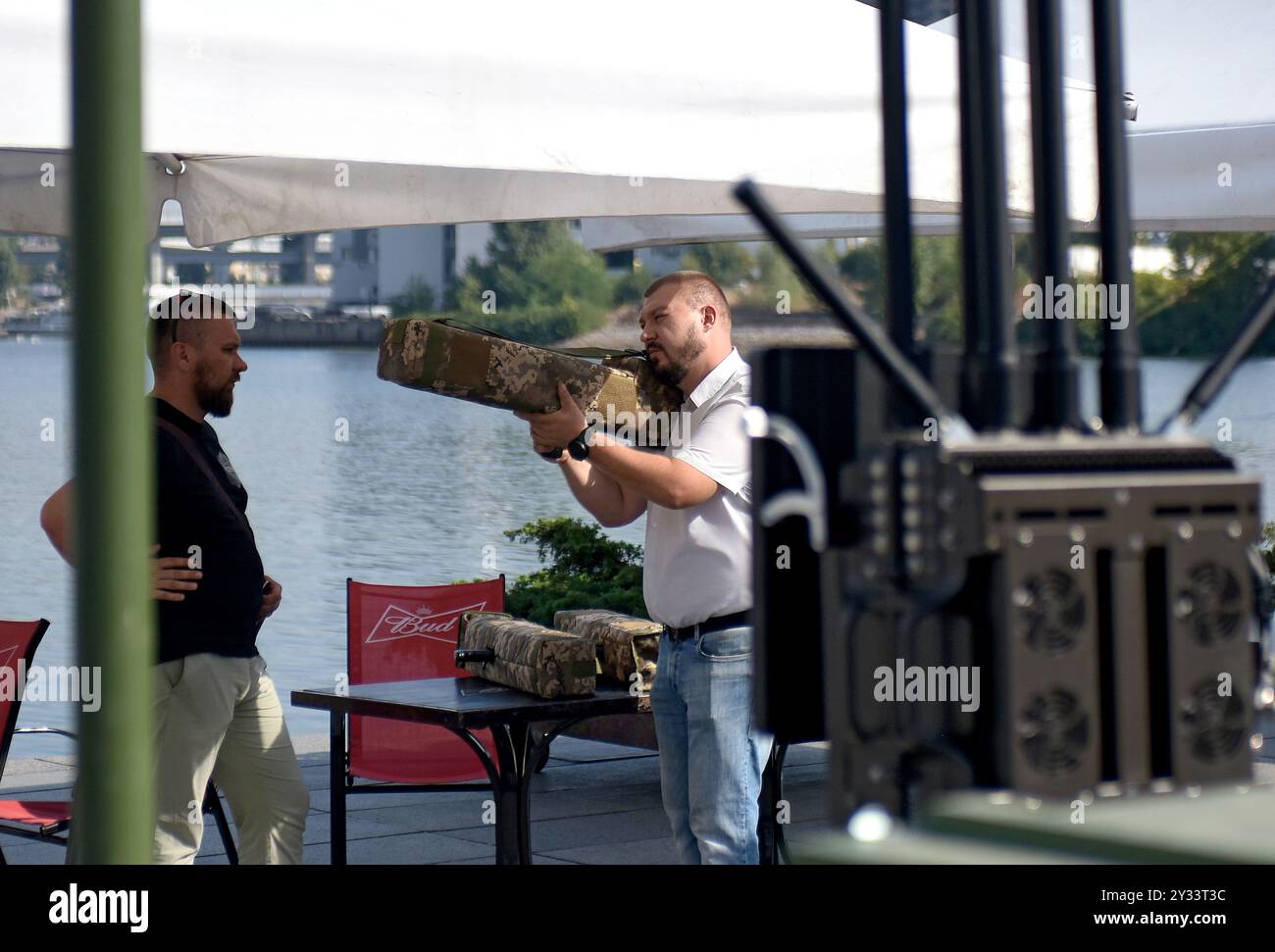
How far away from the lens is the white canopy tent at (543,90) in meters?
3.84

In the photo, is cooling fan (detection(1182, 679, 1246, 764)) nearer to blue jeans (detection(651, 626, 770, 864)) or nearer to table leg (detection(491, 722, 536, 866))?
blue jeans (detection(651, 626, 770, 864))

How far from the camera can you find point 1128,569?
1.40m

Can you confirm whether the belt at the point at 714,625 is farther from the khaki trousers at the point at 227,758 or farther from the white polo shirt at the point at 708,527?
the khaki trousers at the point at 227,758

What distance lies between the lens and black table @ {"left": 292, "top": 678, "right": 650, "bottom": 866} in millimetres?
4918

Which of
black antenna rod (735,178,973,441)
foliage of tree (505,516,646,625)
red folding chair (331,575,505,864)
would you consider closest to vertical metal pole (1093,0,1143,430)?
Answer: black antenna rod (735,178,973,441)

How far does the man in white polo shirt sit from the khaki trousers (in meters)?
1.04

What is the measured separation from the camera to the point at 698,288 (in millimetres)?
4613

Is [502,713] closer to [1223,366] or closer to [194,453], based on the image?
[194,453]

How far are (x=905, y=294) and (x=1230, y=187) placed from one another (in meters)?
4.43

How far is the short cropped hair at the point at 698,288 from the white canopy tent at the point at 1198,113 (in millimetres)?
978

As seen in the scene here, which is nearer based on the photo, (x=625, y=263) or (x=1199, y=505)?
(x=1199, y=505)

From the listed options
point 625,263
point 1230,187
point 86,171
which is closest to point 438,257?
point 625,263

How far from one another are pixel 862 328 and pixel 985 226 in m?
0.15
